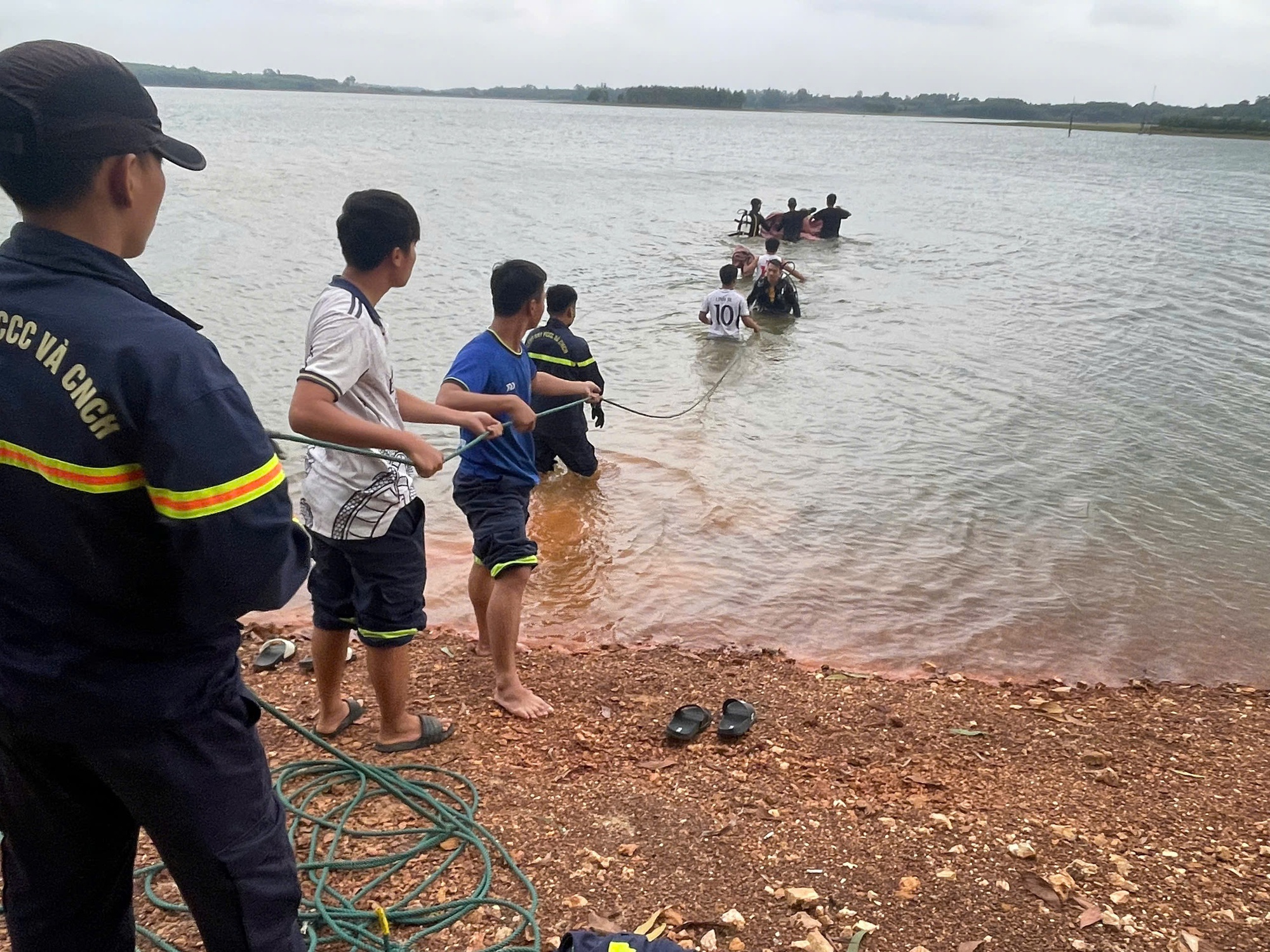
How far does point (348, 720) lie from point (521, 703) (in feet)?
2.55

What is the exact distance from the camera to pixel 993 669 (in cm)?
572

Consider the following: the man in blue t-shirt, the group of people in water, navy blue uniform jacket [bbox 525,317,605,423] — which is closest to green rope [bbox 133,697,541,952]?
the man in blue t-shirt

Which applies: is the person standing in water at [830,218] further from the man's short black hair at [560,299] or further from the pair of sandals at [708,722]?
the pair of sandals at [708,722]

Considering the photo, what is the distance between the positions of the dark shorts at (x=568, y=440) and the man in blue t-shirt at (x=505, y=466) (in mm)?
3283

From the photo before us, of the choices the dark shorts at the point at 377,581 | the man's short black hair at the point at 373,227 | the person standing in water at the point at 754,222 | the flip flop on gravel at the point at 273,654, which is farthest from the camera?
the person standing in water at the point at 754,222

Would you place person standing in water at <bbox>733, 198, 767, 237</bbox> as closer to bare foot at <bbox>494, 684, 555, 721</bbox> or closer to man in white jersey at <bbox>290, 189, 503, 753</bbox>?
bare foot at <bbox>494, 684, 555, 721</bbox>

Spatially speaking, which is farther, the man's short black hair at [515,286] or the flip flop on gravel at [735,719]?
the flip flop on gravel at [735,719]

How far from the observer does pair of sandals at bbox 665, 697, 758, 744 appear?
13.8 feet

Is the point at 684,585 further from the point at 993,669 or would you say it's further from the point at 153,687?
the point at 153,687

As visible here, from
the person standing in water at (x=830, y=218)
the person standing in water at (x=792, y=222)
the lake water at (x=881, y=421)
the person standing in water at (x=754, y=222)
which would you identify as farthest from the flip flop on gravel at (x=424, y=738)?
the person standing in water at (x=830, y=218)

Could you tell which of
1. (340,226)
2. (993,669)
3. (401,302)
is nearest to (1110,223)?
(401,302)

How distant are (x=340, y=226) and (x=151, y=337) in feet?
5.46

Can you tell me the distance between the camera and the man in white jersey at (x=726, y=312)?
1348 centimetres

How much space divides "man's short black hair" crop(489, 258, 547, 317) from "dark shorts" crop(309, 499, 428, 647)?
3.50 feet
